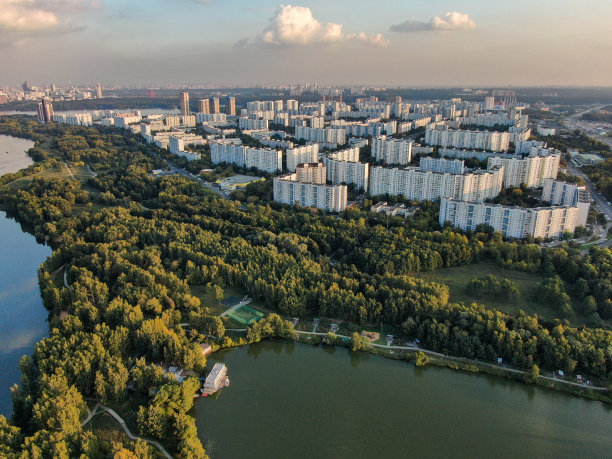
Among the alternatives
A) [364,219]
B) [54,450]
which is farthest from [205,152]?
[54,450]

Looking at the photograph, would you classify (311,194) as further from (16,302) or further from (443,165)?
(16,302)

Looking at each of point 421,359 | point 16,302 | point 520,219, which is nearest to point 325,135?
point 520,219

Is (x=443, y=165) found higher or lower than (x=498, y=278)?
higher

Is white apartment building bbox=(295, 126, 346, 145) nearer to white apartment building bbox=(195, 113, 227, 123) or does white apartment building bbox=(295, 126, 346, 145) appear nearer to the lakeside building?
white apartment building bbox=(195, 113, 227, 123)

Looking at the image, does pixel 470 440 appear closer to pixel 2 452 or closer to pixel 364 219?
pixel 2 452

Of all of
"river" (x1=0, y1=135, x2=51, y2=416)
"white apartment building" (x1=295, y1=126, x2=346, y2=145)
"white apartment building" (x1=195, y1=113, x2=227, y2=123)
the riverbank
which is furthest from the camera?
"white apartment building" (x1=195, y1=113, x2=227, y2=123)

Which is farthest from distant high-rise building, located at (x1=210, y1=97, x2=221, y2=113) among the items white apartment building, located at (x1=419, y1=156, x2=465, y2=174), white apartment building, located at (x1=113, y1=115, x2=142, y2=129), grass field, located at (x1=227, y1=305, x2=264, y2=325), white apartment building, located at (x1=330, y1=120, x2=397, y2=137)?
grass field, located at (x1=227, y1=305, x2=264, y2=325)

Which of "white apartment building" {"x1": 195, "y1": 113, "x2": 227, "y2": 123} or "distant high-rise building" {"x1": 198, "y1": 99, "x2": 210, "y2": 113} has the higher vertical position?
"distant high-rise building" {"x1": 198, "y1": 99, "x2": 210, "y2": 113}

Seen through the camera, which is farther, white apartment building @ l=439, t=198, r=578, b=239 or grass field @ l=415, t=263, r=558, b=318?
white apartment building @ l=439, t=198, r=578, b=239
